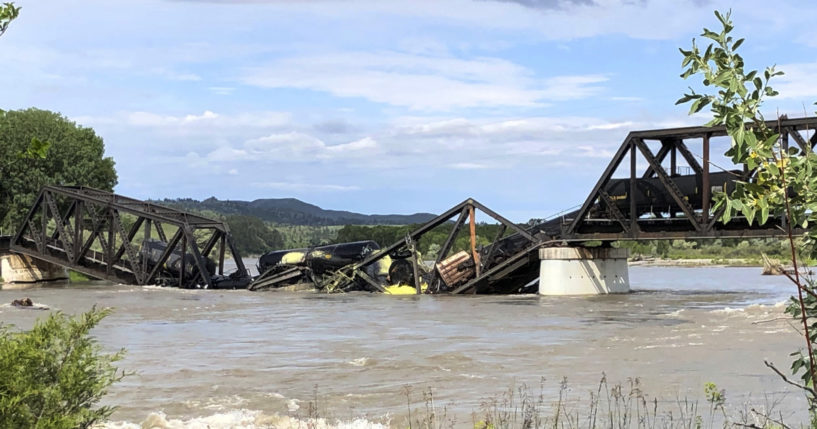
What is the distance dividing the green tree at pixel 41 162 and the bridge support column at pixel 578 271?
44.8m

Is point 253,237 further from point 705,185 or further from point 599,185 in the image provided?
point 705,185

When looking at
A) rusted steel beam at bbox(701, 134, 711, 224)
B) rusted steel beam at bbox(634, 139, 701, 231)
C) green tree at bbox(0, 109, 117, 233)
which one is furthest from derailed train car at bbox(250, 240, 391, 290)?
green tree at bbox(0, 109, 117, 233)

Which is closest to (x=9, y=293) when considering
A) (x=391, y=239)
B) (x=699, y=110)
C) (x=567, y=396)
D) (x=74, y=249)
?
(x=74, y=249)

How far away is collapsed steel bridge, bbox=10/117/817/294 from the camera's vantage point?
38.3m

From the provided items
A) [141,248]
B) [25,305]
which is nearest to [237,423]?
[25,305]

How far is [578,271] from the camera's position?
4284 cm

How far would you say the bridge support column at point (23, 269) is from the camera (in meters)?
60.4

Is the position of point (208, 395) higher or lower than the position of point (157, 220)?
lower

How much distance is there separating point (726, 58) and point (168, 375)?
15.2 meters

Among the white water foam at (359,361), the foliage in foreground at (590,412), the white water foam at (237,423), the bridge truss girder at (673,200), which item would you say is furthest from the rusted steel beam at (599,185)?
the white water foam at (237,423)

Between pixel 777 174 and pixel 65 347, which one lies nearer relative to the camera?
pixel 777 174

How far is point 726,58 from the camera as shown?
516cm

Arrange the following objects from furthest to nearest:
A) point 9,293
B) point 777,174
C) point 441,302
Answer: point 9,293 < point 441,302 < point 777,174

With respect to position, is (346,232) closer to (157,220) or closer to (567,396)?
(157,220)
